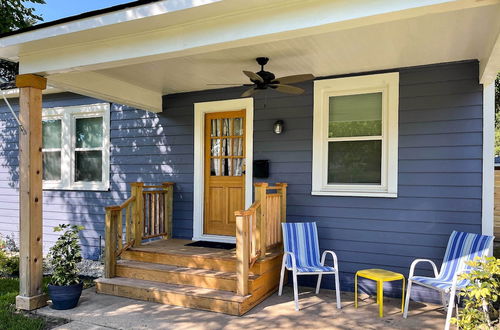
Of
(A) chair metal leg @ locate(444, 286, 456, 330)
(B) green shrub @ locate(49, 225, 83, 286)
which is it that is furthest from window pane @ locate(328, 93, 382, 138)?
(B) green shrub @ locate(49, 225, 83, 286)

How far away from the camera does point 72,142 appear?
20.2 ft

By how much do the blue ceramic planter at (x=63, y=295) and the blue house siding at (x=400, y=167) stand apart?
73.6 inches

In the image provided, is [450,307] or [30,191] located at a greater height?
[30,191]

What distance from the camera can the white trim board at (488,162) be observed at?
3680 millimetres

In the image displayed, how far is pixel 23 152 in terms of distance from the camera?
3.70m

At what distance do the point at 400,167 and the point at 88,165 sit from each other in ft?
16.2

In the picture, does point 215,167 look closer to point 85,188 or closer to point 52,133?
point 85,188

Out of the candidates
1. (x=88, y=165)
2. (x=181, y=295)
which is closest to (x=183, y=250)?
(x=181, y=295)

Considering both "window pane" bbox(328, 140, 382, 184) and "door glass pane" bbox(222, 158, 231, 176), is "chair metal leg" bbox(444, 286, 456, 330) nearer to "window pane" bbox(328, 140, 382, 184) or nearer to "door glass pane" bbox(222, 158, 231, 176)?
"window pane" bbox(328, 140, 382, 184)

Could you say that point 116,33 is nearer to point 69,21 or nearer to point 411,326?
point 69,21

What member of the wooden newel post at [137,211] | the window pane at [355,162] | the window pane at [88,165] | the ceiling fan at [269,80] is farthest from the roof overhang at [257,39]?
the window pane at [88,165]

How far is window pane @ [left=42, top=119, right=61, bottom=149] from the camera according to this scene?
6.37 meters

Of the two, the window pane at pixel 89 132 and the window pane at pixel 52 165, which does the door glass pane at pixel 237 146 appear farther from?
the window pane at pixel 52 165

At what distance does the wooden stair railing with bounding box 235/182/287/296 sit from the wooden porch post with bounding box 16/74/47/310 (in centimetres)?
209
